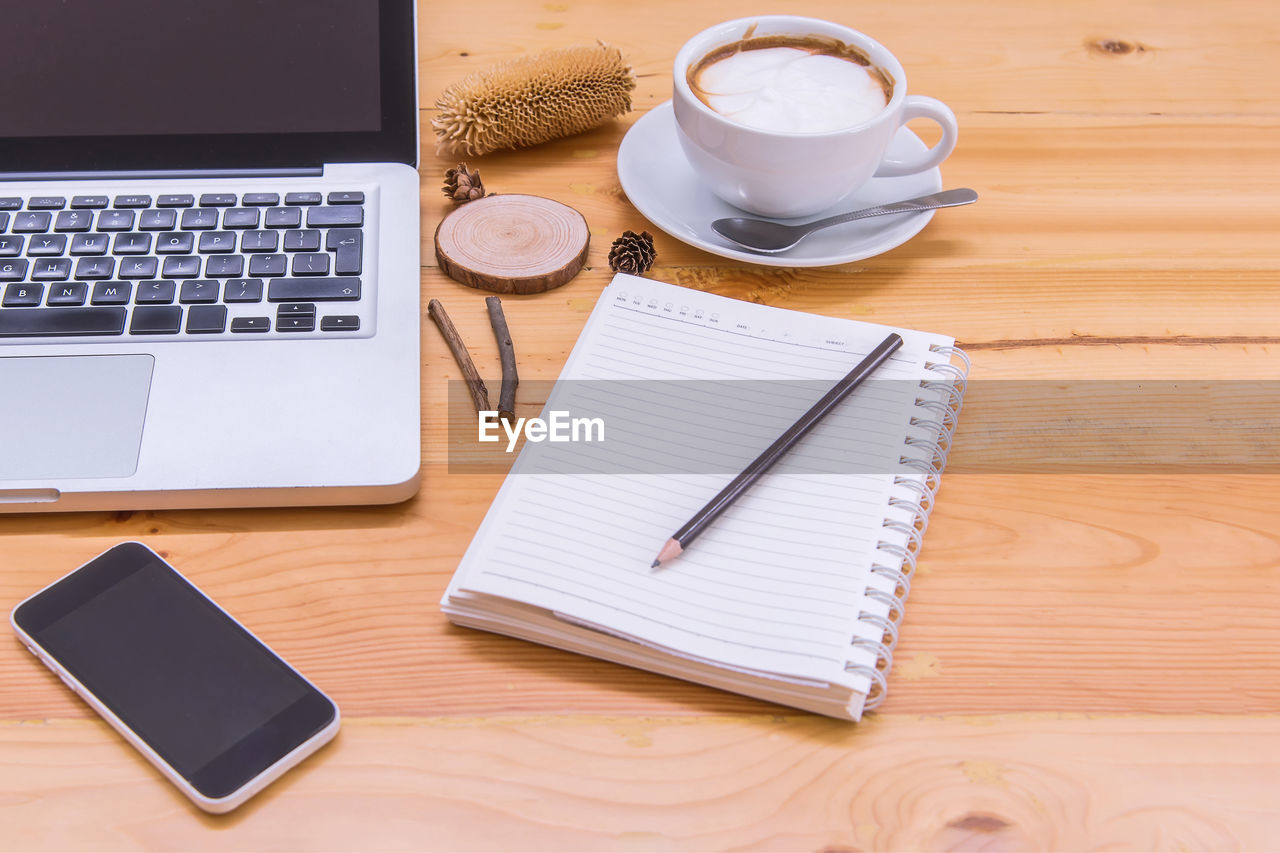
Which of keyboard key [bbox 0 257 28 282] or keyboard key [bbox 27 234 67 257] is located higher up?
keyboard key [bbox 27 234 67 257]

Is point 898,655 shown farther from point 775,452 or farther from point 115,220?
point 115,220

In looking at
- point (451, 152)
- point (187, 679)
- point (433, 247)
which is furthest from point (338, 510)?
point (451, 152)

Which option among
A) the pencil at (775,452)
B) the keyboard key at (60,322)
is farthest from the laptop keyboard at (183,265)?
the pencil at (775,452)

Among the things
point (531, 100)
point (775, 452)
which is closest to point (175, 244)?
point (531, 100)

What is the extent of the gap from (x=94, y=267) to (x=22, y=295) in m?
0.04

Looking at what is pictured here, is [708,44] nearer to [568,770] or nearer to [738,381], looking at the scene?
[738,381]

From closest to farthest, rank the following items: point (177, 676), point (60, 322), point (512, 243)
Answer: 1. point (177, 676)
2. point (60, 322)
3. point (512, 243)

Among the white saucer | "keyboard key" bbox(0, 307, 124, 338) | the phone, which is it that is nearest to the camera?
the phone

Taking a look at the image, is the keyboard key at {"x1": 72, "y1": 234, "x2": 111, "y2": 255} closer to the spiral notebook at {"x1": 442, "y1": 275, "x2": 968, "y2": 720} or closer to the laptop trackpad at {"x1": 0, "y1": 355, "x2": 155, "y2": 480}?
the laptop trackpad at {"x1": 0, "y1": 355, "x2": 155, "y2": 480}

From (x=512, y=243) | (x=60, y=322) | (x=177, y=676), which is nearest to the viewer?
(x=177, y=676)

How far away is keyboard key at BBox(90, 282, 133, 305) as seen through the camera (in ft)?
1.80

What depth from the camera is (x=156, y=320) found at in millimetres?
540

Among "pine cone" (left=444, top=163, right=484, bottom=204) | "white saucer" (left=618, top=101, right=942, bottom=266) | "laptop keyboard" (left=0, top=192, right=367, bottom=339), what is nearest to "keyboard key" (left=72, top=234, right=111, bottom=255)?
"laptop keyboard" (left=0, top=192, right=367, bottom=339)

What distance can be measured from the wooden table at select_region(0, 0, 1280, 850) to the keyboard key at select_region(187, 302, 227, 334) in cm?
10
